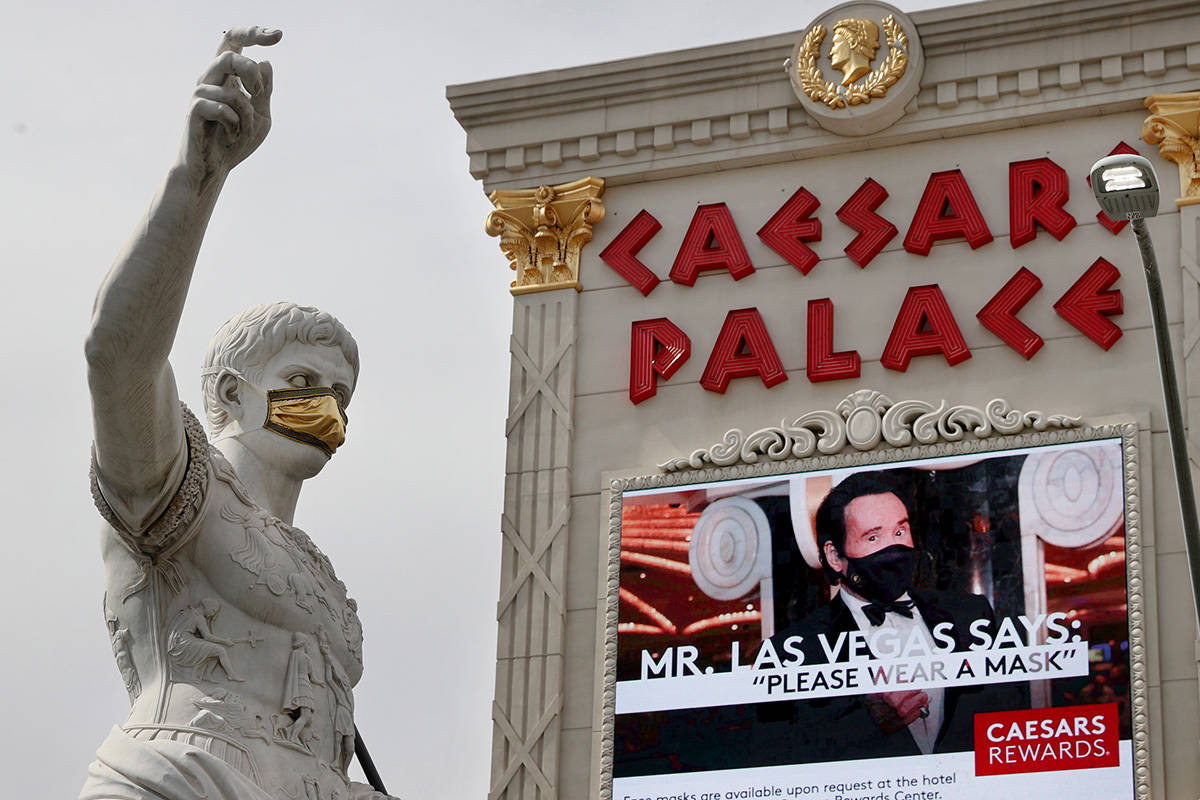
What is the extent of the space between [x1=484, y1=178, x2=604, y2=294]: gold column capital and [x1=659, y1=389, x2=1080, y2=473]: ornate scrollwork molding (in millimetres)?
2603

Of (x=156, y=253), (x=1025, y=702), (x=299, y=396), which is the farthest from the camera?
(x=1025, y=702)

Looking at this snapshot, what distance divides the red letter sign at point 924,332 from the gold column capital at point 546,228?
346cm

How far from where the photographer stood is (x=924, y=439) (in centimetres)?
2375

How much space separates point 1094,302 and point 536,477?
18.5ft

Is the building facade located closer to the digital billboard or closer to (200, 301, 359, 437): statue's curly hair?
the digital billboard

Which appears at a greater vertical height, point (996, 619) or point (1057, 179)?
point (1057, 179)

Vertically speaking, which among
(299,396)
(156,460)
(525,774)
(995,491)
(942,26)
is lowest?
(156,460)

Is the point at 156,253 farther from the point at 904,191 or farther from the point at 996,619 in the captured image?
the point at 904,191

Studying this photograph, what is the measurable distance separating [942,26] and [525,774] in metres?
8.11

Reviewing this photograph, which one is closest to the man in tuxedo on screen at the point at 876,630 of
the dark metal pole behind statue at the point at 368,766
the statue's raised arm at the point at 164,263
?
the dark metal pole behind statue at the point at 368,766

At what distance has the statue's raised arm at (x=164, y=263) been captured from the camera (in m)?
7.84

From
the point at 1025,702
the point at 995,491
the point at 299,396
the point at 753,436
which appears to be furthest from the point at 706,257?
the point at 299,396

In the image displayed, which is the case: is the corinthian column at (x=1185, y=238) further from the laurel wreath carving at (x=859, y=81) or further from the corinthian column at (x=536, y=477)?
the corinthian column at (x=536, y=477)

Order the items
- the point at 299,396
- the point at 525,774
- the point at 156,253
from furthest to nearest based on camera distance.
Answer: the point at 525,774, the point at 299,396, the point at 156,253
